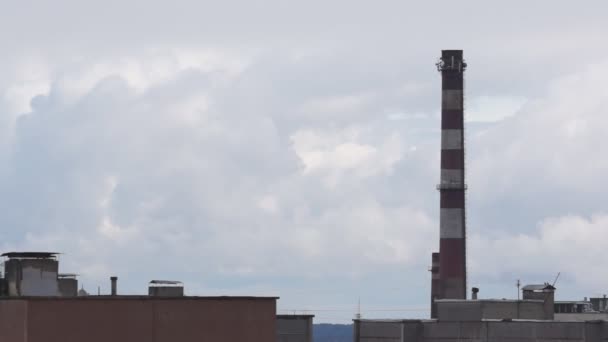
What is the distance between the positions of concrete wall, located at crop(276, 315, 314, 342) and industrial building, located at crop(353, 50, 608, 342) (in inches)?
264

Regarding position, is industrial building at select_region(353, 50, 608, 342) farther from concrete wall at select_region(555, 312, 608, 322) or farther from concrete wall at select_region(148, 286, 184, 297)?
concrete wall at select_region(148, 286, 184, 297)

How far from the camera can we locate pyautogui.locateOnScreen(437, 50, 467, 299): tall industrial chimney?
10175cm

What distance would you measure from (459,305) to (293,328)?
976 cm

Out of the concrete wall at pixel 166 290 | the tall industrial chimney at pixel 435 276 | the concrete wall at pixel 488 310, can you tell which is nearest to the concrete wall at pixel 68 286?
the concrete wall at pixel 166 290

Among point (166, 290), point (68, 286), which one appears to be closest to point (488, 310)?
point (166, 290)

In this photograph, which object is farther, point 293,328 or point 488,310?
point 488,310

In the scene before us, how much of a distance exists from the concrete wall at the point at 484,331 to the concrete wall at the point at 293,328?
6.70 meters

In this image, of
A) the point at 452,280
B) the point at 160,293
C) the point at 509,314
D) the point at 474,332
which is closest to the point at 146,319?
the point at 160,293

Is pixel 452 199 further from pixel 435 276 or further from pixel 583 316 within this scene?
pixel 583 316

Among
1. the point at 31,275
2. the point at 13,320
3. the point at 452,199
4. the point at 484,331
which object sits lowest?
the point at 13,320

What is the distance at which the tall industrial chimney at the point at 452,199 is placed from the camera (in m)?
102

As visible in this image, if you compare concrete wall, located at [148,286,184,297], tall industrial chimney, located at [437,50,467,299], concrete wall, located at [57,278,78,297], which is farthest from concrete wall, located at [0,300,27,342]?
tall industrial chimney, located at [437,50,467,299]

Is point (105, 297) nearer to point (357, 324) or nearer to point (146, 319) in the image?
point (146, 319)

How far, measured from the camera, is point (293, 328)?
69.0 m
